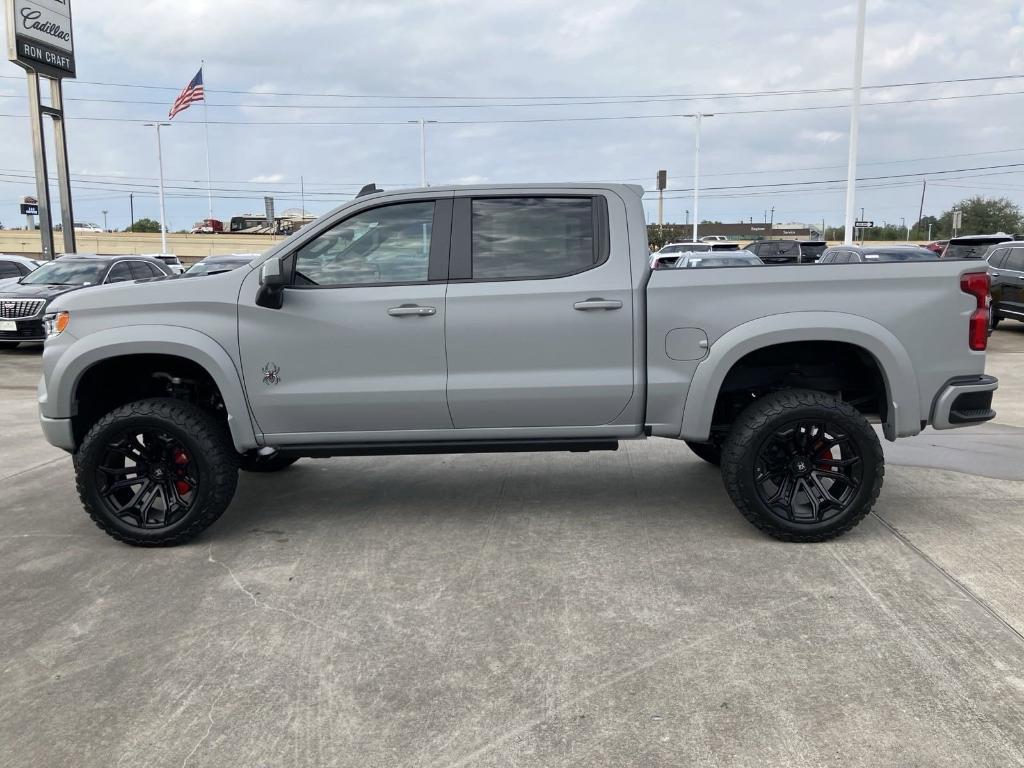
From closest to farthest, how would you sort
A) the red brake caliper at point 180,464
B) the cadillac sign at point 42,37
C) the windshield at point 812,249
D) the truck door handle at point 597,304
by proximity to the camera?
the truck door handle at point 597,304, the red brake caliper at point 180,464, the cadillac sign at point 42,37, the windshield at point 812,249

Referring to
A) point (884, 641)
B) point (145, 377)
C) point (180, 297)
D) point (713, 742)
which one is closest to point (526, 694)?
point (713, 742)

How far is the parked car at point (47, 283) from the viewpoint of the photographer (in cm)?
1464

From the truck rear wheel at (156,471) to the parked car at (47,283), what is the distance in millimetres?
9829

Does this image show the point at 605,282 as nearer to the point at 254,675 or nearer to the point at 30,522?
the point at 254,675

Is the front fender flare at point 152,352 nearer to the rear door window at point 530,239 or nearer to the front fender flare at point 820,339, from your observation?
the rear door window at point 530,239

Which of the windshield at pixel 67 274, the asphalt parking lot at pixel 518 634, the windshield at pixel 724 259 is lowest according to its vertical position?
the asphalt parking lot at pixel 518 634

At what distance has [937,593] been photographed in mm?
3945

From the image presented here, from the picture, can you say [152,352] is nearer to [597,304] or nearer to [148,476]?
[148,476]

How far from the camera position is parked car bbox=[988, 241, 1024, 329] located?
15.9 metres

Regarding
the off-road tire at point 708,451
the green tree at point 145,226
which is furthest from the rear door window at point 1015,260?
the green tree at point 145,226

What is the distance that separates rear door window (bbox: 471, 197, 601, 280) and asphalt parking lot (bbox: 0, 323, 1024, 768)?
1561mm

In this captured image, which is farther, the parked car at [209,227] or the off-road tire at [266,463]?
the parked car at [209,227]

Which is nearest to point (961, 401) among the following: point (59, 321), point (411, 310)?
point (411, 310)

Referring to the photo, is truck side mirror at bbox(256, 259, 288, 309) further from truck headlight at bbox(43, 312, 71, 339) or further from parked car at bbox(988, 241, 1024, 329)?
parked car at bbox(988, 241, 1024, 329)
